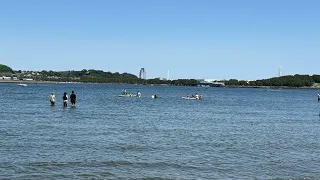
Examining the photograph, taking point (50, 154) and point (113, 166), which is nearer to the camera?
point (113, 166)

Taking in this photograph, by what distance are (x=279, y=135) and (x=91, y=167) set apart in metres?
→ 16.8

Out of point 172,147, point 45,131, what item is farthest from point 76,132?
point 172,147

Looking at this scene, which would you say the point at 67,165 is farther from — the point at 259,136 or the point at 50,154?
the point at 259,136

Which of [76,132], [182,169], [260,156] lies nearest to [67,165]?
[182,169]

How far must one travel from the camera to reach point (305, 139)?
30.3 meters

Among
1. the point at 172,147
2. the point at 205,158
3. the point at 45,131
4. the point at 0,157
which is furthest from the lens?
the point at 45,131

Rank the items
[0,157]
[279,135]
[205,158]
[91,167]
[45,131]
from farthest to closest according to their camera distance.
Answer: [279,135]
[45,131]
[205,158]
[0,157]
[91,167]

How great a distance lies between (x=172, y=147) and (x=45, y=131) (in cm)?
935

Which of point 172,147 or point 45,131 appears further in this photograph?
point 45,131

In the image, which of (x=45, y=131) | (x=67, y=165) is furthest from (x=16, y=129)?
(x=67, y=165)

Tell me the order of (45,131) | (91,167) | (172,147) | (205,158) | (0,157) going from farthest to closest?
(45,131) < (172,147) < (205,158) < (0,157) < (91,167)

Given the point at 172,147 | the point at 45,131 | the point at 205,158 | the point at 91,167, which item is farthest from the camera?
the point at 45,131

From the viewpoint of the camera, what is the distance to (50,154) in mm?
21375

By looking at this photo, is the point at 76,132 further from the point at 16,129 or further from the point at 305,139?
the point at 305,139
